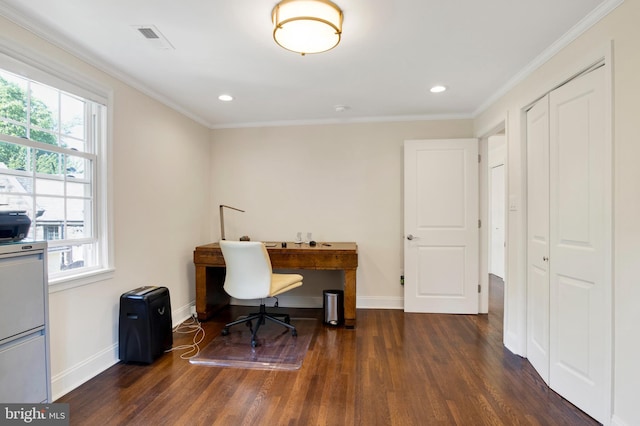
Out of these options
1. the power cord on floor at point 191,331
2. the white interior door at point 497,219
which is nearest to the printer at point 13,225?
the power cord on floor at point 191,331

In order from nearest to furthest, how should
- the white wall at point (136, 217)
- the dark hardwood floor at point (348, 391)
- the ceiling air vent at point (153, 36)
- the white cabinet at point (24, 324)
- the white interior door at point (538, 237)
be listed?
the white cabinet at point (24, 324) < the dark hardwood floor at point (348, 391) < the ceiling air vent at point (153, 36) < the white wall at point (136, 217) < the white interior door at point (538, 237)

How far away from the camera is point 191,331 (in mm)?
3211

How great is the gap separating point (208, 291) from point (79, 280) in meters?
1.52

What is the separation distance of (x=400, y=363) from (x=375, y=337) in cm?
54

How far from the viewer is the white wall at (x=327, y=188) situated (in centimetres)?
392

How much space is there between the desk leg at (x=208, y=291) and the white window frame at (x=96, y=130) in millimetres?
1091

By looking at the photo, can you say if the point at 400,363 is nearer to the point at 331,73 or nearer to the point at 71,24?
the point at 331,73

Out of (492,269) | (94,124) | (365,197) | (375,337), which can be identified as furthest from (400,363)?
(492,269)

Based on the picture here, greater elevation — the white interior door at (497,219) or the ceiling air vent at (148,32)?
the ceiling air vent at (148,32)

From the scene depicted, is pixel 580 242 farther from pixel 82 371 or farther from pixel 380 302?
pixel 82 371

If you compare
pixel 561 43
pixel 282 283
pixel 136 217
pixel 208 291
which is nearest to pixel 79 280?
pixel 136 217

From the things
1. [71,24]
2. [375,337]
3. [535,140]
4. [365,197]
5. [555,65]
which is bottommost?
[375,337]

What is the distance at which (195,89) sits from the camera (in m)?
2.99

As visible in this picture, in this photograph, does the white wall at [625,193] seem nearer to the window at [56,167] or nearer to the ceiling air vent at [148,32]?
the ceiling air vent at [148,32]
